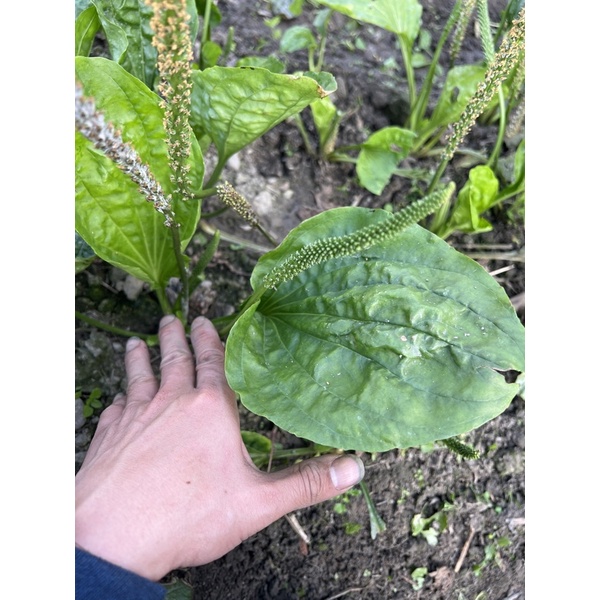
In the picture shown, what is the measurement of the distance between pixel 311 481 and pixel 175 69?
0.89 meters

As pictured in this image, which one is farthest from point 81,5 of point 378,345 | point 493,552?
point 493,552

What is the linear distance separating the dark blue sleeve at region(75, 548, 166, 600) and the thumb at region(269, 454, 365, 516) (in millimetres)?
301

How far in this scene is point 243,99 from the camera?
1314 mm

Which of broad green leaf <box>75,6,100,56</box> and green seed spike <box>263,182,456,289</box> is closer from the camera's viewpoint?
green seed spike <box>263,182,456,289</box>

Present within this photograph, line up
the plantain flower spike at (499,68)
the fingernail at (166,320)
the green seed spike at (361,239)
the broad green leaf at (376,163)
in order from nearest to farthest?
the green seed spike at (361,239), the plantain flower spike at (499,68), the fingernail at (166,320), the broad green leaf at (376,163)

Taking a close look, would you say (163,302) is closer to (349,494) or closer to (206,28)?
(349,494)

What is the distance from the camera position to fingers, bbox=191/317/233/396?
4.31 feet

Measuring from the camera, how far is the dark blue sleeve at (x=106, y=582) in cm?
100

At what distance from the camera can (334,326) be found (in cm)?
128

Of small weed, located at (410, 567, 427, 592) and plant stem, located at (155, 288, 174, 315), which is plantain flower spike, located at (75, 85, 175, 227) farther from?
small weed, located at (410, 567, 427, 592)

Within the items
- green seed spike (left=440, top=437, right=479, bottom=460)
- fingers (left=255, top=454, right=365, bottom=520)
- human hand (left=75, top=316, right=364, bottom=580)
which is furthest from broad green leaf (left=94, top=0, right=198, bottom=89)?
green seed spike (left=440, top=437, right=479, bottom=460)

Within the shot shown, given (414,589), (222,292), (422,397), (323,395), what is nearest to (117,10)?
(222,292)

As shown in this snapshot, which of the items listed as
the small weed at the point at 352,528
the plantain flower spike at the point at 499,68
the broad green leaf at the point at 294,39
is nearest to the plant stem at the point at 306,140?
the broad green leaf at the point at 294,39

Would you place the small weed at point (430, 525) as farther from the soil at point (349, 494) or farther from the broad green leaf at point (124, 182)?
the broad green leaf at point (124, 182)
